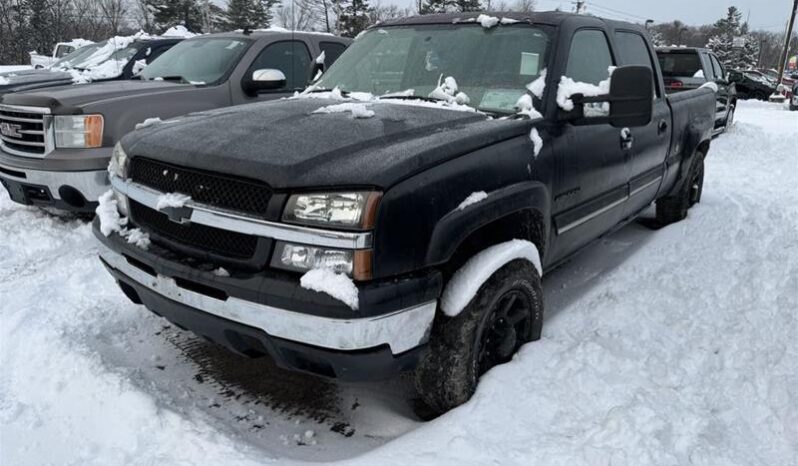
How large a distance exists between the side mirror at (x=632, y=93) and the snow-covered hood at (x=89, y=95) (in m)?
4.13

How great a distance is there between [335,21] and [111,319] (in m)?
43.3

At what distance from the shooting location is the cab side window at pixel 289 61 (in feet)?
20.8

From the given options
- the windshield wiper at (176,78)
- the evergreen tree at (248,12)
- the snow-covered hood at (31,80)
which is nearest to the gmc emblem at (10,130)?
the windshield wiper at (176,78)

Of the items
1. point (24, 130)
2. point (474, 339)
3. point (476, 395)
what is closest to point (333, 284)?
point (474, 339)

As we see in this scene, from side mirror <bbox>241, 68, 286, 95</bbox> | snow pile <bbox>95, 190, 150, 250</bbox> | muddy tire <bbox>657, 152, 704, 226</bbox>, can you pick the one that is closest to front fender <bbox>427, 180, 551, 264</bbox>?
snow pile <bbox>95, 190, 150, 250</bbox>

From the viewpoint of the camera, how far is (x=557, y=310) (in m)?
3.92

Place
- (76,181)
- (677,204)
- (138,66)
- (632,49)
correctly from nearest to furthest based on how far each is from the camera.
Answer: (632,49) → (76,181) → (677,204) → (138,66)

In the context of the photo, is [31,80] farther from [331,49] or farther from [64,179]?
[331,49]

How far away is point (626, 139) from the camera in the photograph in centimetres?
399

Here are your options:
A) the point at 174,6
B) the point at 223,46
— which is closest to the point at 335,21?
the point at 174,6

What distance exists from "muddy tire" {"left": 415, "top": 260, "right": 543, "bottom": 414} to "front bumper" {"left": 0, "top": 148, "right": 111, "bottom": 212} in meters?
3.69

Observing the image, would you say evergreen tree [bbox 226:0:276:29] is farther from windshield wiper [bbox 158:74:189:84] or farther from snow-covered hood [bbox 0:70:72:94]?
windshield wiper [bbox 158:74:189:84]

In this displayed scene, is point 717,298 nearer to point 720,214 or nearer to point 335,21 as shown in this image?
point 720,214

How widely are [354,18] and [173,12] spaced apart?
14.1 meters
